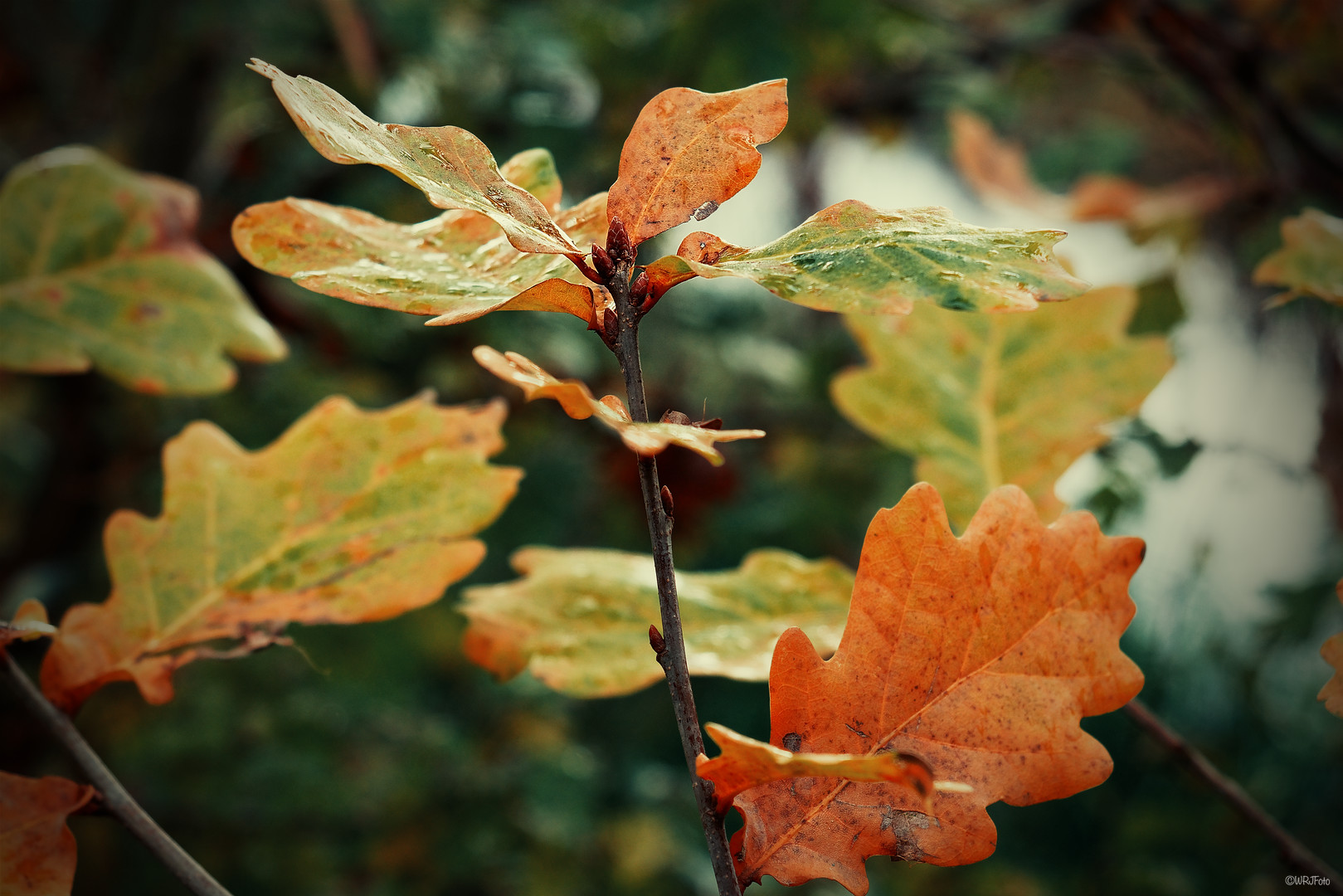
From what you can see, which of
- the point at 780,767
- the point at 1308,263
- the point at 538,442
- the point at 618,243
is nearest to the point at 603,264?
the point at 618,243

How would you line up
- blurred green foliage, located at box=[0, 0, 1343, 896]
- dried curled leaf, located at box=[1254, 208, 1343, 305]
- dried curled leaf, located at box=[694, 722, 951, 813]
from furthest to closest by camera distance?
blurred green foliage, located at box=[0, 0, 1343, 896] < dried curled leaf, located at box=[1254, 208, 1343, 305] < dried curled leaf, located at box=[694, 722, 951, 813]

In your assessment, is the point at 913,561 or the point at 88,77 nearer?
the point at 913,561

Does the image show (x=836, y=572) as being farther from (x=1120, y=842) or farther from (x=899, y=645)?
(x=1120, y=842)

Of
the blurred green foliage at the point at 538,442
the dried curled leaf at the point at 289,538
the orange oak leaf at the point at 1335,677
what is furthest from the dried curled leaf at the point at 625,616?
the blurred green foliage at the point at 538,442

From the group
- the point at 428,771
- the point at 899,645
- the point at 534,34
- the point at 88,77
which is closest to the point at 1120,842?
the point at 428,771

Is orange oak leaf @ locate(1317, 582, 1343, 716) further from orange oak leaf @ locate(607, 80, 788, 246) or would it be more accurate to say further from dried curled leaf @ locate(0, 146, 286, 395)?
dried curled leaf @ locate(0, 146, 286, 395)

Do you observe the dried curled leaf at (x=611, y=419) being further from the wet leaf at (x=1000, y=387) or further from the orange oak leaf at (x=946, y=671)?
the wet leaf at (x=1000, y=387)

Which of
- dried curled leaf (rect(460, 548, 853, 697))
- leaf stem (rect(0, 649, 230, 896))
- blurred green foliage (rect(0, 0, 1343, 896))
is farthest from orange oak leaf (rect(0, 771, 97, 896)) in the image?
blurred green foliage (rect(0, 0, 1343, 896))
